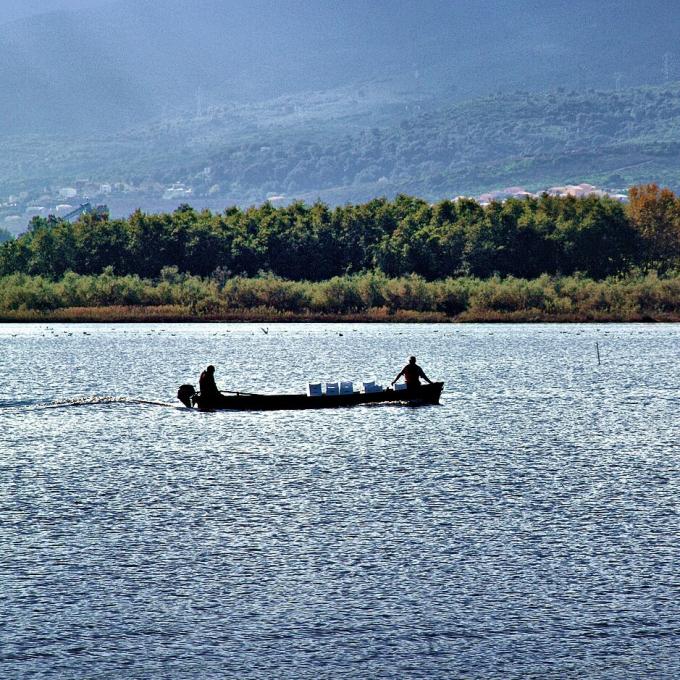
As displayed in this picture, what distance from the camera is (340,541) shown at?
33281mm

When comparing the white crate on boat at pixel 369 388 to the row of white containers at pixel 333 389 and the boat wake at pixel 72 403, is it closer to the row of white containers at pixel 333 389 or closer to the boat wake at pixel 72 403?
the row of white containers at pixel 333 389

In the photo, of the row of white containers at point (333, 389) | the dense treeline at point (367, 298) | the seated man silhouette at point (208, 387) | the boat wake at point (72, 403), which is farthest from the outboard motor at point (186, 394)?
the dense treeline at point (367, 298)

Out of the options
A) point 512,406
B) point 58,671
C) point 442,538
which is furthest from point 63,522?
point 512,406

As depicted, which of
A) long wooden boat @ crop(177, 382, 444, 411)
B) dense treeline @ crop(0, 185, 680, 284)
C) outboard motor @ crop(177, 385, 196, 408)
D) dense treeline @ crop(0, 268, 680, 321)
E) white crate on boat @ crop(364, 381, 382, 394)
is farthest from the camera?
dense treeline @ crop(0, 185, 680, 284)

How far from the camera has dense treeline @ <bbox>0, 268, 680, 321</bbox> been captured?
17038 cm

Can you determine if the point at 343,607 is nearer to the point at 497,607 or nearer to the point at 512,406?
the point at 497,607

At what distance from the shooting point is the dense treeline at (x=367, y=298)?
17038 centimetres

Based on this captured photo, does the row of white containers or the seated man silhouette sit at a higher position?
the seated man silhouette

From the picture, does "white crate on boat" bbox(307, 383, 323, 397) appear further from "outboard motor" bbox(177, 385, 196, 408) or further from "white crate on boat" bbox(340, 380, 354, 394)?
"outboard motor" bbox(177, 385, 196, 408)

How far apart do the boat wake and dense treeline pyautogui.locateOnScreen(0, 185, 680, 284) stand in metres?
109

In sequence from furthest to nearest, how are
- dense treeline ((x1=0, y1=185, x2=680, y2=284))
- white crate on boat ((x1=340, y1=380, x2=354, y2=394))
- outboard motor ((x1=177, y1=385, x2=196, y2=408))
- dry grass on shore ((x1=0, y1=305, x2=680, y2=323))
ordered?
dense treeline ((x1=0, y1=185, x2=680, y2=284)) < dry grass on shore ((x1=0, y1=305, x2=680, y2=323)) < outboard motor ((x1=177, y1=385, x2=196, y2=408)) < white crate on boat ((x1=340, y1=380, x2=354, y2=394))

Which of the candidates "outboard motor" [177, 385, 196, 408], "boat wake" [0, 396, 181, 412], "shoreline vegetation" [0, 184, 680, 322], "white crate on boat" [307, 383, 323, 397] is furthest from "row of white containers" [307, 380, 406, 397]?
"shoreline vegetation" [0, 184, 680, 322]

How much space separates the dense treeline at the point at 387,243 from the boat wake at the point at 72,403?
357 feet

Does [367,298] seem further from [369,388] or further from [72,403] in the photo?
[369,388]
